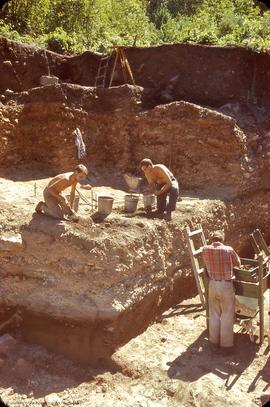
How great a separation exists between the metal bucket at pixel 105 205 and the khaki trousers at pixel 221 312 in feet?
7.44

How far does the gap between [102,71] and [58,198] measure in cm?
792

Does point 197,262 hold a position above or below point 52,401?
above

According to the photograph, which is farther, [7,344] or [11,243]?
[11,243]

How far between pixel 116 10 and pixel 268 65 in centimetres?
1591

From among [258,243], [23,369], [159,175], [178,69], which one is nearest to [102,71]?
[178,69]

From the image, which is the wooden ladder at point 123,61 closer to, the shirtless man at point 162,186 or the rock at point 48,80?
the rock at point 48,80

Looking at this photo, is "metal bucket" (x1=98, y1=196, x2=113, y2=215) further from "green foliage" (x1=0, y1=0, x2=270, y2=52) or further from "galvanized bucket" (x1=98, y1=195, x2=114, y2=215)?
"green foliage" (x1=0, y1=0, x2=270, y2=52)

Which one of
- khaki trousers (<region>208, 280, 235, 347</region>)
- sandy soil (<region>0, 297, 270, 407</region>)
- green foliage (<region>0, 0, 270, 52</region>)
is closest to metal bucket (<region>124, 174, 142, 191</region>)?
sandy soil (<region>0, 297, 270, 407</region>)

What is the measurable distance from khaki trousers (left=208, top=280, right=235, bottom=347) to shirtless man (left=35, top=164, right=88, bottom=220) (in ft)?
8.49

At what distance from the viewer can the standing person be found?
6750 mm

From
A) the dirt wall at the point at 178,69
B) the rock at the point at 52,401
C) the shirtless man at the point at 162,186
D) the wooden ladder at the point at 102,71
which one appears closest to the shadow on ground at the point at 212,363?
the rock at the point at 52,401

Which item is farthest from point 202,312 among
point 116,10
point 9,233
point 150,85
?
point 116,10

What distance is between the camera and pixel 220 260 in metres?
6.74

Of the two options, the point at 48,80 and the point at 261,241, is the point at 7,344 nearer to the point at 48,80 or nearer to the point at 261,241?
the point at 261,241
